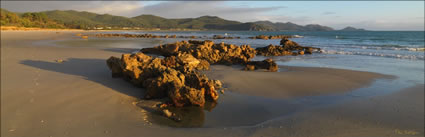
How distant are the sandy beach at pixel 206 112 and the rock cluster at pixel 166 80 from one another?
0.25m

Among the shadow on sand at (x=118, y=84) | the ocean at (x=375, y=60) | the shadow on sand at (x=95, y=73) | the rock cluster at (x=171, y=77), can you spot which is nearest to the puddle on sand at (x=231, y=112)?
the shadow on sand at (x=118, y=84)

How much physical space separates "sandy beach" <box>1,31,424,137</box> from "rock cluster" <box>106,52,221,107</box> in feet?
0.83

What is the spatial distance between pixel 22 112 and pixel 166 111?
7.85ft

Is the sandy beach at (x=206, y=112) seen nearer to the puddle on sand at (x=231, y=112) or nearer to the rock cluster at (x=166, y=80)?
the puddle on sand at (x=231, y=112)

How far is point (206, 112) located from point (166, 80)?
126 cm

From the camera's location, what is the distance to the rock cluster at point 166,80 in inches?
185

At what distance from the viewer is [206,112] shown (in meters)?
4.51

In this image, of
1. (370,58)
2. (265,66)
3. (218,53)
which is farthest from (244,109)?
(370,58)

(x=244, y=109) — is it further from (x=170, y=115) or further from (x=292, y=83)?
(x=292, y=83)

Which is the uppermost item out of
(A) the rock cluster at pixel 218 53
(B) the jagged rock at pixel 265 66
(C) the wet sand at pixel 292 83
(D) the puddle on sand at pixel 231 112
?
(A) the rock cluster at pixel 218 53

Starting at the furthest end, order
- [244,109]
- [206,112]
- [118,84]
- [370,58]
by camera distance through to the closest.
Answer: [370,58]
[118,84]
[244,109]
[206,112]

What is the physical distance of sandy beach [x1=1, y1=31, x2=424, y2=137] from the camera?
3.66 metres

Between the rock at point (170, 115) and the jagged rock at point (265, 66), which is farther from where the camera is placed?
the jagged rock at point (265, 66)

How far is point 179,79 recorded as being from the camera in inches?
214
